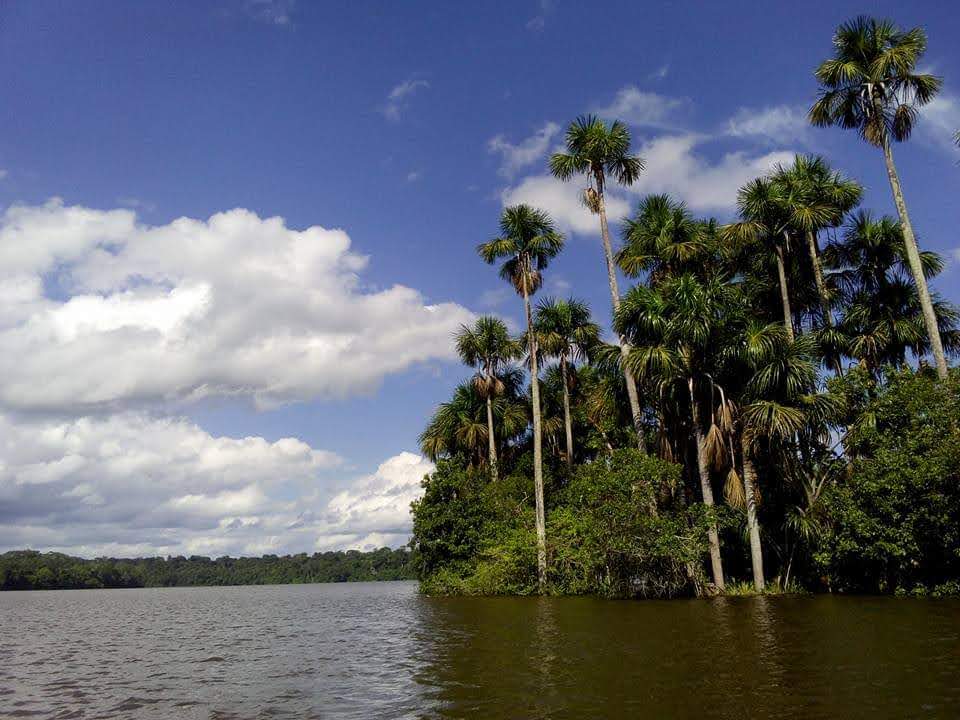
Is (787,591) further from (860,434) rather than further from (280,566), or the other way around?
(280,566)

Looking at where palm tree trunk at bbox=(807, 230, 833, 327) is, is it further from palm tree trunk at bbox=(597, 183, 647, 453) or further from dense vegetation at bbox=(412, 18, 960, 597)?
palm tree trunk at bbox=(597, 183, 647, 453)

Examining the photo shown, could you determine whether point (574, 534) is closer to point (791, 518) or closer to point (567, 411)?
point (791, 518)

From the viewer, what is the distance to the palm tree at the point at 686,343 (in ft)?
91.4

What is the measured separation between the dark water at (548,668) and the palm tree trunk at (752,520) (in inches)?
154

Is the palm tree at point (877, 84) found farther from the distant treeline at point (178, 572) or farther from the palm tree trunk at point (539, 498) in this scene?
the distant treeline at point (178, 572)

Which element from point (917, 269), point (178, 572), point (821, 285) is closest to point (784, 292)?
point (821, 285)

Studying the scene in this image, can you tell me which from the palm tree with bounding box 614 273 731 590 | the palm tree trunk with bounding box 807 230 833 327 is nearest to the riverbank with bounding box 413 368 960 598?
the palm tree with bounding box 614 273 731 590

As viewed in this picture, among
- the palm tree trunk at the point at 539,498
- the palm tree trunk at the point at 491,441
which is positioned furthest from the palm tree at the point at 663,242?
the palm tree trunk at the point at 491,441

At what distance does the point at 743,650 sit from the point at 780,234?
78.3 feet

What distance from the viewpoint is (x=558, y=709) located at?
9.32 meters

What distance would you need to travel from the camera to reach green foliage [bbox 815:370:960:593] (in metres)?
22.4

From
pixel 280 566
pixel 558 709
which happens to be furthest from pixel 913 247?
pixel 280 566

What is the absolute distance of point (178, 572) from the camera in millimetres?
191250

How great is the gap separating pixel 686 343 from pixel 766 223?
8.46 m
